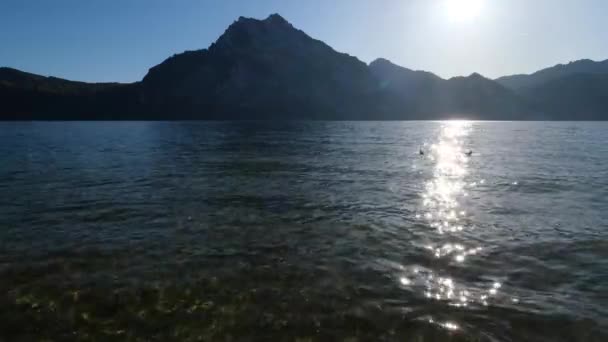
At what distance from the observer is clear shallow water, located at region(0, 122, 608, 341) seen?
9664 mm

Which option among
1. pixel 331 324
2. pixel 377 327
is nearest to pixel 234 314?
pixel 331 324

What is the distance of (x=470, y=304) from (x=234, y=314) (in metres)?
6.95

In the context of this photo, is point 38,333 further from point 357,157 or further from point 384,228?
point 357,157

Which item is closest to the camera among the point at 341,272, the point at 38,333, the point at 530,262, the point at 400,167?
the point at 38,333

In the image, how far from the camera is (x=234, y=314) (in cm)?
1011

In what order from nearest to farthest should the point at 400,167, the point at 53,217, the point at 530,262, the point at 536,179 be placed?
the point at 530,262 < the point at 53,217 < the point at 536,179 < the point at 400,167

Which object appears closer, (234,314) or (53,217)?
(234,314)

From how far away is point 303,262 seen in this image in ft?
45.2

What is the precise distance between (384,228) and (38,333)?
1395 centimetres

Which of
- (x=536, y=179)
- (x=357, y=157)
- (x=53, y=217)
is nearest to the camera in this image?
(x=53, y=217)

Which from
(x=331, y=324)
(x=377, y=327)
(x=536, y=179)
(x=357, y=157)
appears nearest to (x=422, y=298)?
(x=377, y=327)

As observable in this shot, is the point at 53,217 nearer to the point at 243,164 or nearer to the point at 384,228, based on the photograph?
the point at 384,228

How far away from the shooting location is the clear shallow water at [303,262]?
31.7 ft

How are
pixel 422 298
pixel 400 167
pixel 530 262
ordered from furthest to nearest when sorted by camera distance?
1. pixel 400 167
2. pixel 530 262
3. pixel 422 298
